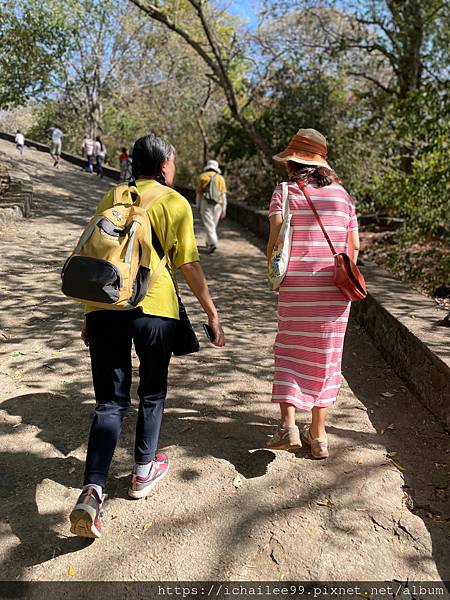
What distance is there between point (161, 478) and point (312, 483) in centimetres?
85

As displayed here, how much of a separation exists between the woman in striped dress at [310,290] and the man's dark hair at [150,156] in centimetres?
70

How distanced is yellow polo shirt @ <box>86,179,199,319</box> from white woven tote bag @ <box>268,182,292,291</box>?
20.4 inches

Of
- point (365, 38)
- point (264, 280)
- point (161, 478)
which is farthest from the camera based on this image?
point (365, 38)

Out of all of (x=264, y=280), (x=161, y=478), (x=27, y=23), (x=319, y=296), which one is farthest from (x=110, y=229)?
(x=27, y=23)

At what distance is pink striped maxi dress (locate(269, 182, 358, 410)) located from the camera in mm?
3230

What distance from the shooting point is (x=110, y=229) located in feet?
8.48

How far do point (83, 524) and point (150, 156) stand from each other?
1.74 m

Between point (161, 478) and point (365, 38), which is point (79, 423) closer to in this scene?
point (161, 478)

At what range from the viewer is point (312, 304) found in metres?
3.26

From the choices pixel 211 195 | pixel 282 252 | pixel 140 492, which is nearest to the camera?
pixel 140 492

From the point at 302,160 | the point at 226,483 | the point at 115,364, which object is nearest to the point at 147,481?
the point at 226,483

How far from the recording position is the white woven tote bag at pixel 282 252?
3182mm

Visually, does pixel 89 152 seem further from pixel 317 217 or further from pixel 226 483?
pixel 226 483

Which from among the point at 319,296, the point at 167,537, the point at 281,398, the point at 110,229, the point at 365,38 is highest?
the point at 365,38
